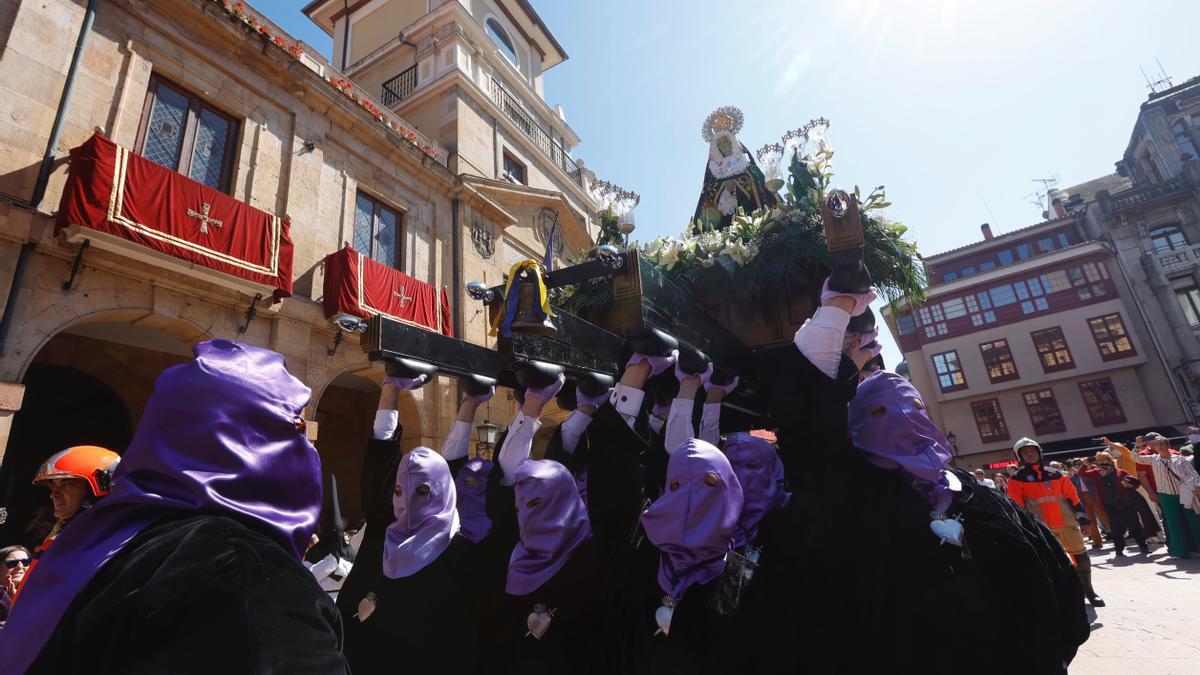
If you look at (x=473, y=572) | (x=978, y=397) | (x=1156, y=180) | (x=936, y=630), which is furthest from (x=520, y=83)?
(x=1156, y=180)

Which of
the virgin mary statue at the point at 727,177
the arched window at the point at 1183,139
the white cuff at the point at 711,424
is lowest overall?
the white cuff at the point at 711,424

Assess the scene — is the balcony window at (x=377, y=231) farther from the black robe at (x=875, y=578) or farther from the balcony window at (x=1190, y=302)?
the balcony window at (x=1190, y=302)

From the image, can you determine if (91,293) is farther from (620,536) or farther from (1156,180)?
(1156,180)

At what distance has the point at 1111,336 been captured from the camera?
1057 inches

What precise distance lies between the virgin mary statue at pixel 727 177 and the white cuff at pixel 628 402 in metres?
2.18

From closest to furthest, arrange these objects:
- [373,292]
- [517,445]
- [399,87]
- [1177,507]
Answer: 1. [517,445]
2. [1177,507]
3. [373,292]
4. [399,87]

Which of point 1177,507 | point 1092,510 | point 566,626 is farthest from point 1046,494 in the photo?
point 1092,510

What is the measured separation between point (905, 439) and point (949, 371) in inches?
1327

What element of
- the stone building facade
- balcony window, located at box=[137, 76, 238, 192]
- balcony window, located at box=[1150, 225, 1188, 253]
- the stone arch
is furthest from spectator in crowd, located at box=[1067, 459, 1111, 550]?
balcony window, located at box=[1150, 225, 1188, 253]

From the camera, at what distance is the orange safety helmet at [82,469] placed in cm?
298

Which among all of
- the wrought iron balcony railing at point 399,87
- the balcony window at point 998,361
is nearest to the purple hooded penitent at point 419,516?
the wrought iron balcony railing at point 399,87

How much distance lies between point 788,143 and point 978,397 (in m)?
32.1

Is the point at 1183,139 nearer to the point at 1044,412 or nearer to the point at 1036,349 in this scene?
the point at 1036,349

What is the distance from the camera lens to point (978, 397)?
29406 millimetres
